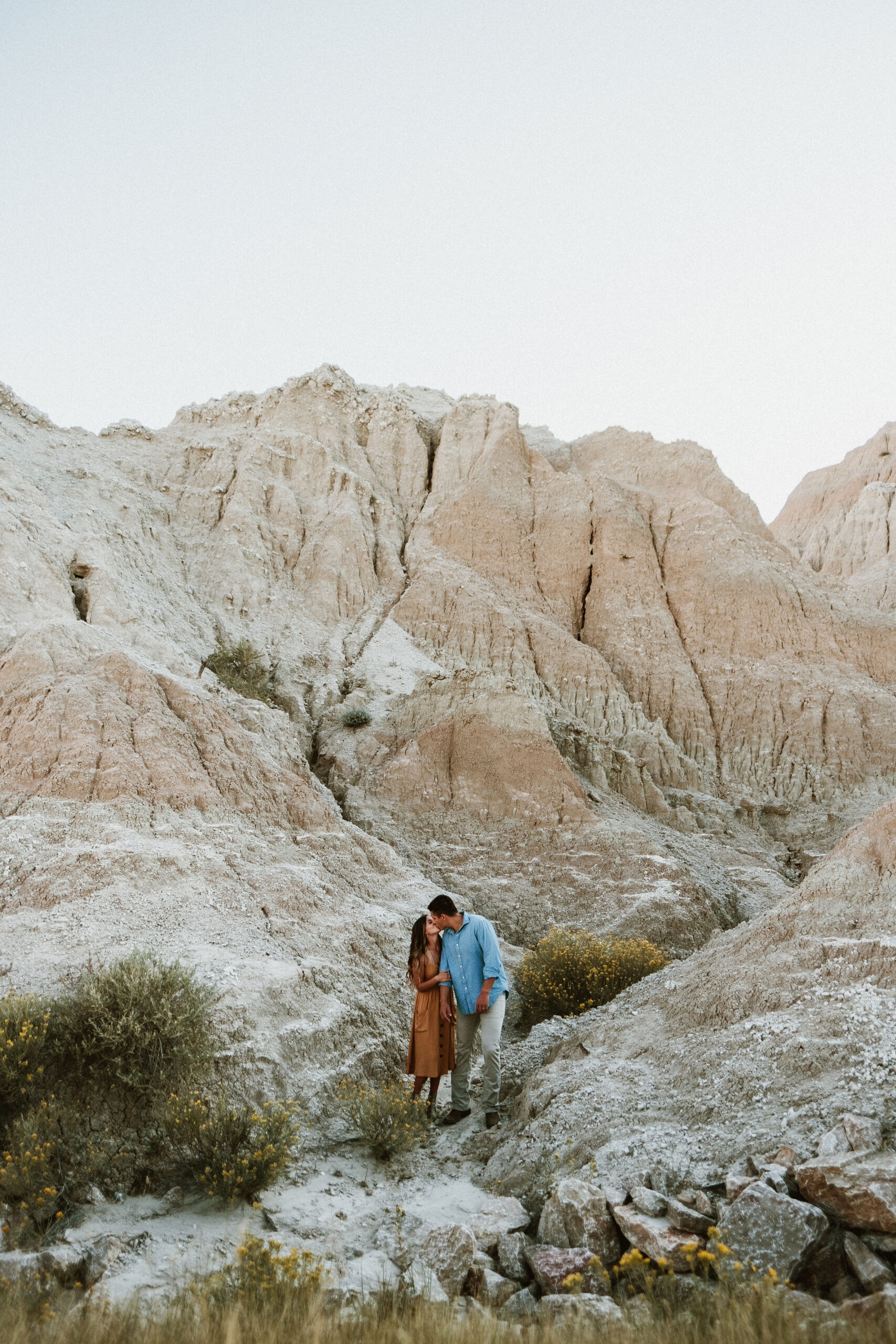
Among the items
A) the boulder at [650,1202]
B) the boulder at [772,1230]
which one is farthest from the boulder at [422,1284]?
the boulder at [772,1230]

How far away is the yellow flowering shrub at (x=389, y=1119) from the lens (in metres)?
6.94

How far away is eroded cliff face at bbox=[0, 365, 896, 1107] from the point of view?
1039 centimetres

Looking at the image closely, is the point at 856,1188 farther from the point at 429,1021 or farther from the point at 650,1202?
the point at 429,1021

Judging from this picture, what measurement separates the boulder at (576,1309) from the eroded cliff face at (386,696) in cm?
444

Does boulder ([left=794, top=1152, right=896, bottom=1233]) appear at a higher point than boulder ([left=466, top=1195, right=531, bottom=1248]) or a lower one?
higher

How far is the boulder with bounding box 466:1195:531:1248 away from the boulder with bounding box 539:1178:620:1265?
0.21 metres

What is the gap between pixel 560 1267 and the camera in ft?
14.9

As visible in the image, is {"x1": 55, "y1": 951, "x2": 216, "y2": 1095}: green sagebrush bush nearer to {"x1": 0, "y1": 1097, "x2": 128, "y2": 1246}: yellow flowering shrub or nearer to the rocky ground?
{"x1": 0, "y1": 1097, "x2": 128, "y2": 1246}: yellow flowering shrub

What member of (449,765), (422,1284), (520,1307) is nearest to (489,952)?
(422,1284)

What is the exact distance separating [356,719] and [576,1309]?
1540 cm

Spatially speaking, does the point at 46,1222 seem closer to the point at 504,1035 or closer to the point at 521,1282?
the point at 521,1282

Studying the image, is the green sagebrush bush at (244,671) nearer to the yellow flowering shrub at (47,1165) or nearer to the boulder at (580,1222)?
the yellow flowering shrub at (47,1165)

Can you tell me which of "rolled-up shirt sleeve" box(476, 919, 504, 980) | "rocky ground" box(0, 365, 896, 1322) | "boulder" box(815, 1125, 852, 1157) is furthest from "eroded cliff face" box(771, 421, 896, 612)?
"boulder" box(815, 1125, 852, 1157)

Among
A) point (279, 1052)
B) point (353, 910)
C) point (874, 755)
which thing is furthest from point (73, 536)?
point (874, 755)
